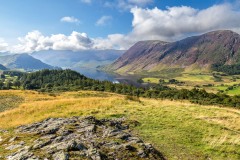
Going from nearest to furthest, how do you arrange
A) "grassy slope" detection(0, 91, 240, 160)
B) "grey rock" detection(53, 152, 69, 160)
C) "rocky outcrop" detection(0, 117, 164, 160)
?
"grey rock" detection(53, 152, 69, 160), "rocky outcrop" detection(0, 117, 164, 160), "grassy slope" detection(0, 91, 240, 160)

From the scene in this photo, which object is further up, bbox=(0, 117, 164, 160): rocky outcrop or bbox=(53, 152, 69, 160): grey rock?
bbox=(53, 152, 69, 160): grey rock

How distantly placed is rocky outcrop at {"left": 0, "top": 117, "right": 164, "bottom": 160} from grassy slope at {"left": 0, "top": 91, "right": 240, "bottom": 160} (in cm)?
319

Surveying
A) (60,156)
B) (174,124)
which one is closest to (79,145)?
(60,156)

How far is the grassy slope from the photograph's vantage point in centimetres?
2050

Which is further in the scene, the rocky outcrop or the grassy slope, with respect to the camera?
the grassy slope

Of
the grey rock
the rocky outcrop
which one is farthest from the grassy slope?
the grey rock

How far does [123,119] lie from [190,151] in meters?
11.4

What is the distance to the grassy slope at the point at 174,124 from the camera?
20495 millimetres

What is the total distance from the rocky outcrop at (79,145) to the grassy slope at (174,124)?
10.5 feet

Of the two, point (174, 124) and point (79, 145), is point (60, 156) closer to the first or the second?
point (79, 145)

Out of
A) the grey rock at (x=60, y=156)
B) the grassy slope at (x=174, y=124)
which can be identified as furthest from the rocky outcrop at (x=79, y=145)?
the grassy slope at (x=174, y=124)

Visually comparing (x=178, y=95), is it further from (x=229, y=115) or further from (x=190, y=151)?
(x=190, y=151)

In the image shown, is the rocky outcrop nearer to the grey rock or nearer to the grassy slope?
the grey rock

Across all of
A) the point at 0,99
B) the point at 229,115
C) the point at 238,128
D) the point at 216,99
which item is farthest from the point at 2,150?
the point at 216,99
